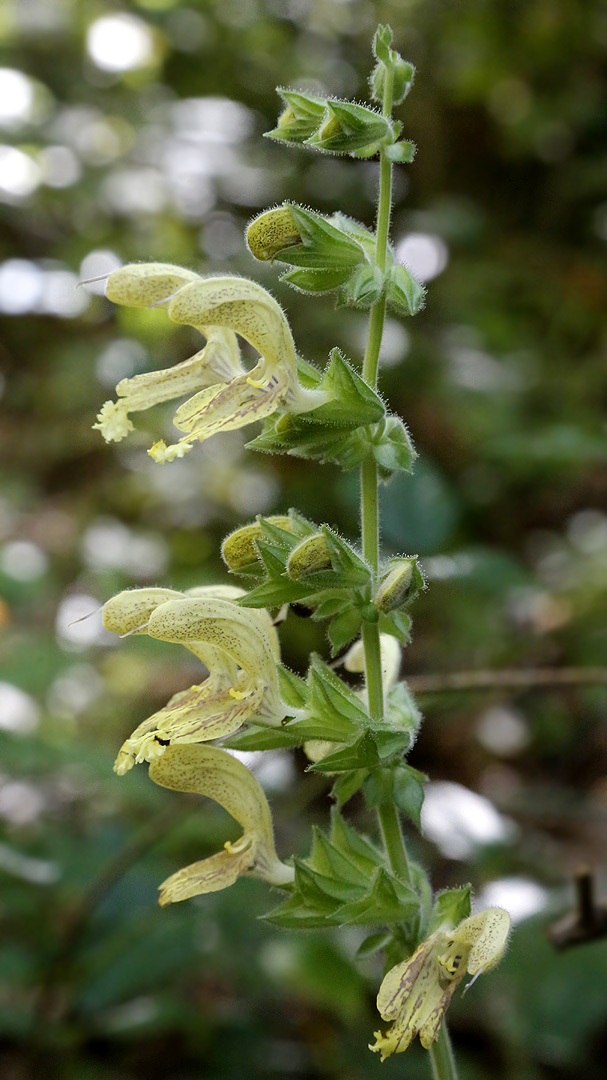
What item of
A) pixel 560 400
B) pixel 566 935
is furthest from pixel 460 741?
pixel 566 935

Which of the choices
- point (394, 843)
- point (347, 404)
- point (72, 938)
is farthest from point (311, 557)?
point (72, 938)

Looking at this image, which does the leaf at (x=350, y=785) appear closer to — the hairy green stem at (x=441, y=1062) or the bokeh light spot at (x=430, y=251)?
the hairy green stem at (x=441, y=1062)

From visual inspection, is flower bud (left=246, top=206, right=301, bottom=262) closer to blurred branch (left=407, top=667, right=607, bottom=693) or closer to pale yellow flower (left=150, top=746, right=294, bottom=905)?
pale yellow flower (left=150, top=746, right=294, bottom=905)

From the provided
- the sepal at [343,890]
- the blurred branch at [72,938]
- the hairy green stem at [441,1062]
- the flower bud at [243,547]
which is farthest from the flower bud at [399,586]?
the blurred branch at [72,938]

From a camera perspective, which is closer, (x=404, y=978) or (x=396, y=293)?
(x=404, y=978)

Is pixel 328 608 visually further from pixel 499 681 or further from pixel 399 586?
pixel 499 681

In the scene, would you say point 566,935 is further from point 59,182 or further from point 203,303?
point 59,182
